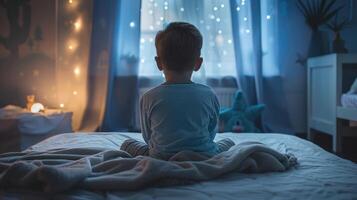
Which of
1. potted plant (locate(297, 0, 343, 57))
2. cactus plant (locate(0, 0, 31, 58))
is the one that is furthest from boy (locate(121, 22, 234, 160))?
cactus plant (locate(0, 0, 31, 58))

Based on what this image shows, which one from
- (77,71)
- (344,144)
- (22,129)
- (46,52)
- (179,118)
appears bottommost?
(344,144)

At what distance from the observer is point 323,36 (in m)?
3.21

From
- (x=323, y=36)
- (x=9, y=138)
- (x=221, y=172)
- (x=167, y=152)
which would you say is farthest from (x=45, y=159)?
(x=323, y=36)

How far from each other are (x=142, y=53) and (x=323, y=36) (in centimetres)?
159

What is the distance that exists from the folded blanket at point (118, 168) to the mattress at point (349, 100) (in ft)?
5.29

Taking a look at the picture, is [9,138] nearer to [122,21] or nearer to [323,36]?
[122,21]

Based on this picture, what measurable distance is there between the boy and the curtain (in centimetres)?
209

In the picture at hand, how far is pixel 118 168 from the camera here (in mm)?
818

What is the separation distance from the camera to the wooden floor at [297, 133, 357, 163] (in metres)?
2.51

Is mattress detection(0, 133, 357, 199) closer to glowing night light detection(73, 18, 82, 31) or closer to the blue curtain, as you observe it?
the blue curtain

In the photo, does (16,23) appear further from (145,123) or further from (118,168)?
(118,168)

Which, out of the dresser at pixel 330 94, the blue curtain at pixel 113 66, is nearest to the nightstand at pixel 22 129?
the blue curtain at pixel 113 66

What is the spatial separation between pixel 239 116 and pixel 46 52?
1.75 metres

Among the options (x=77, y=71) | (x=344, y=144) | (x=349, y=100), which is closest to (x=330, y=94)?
(x=349, y=100)
